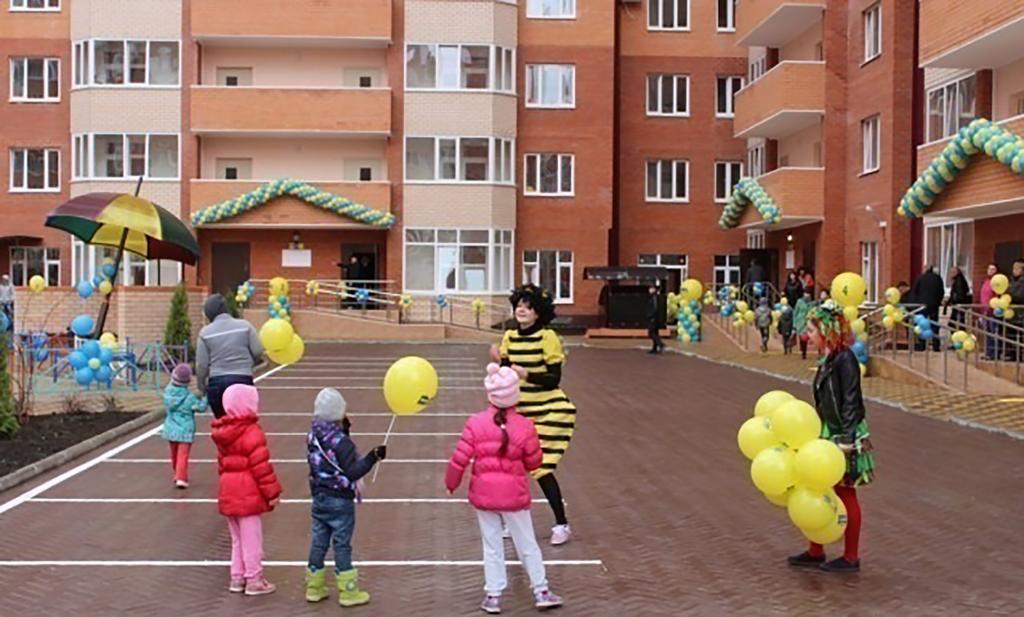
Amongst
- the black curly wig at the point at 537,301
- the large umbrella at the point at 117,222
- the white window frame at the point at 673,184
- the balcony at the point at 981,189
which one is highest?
the white window frame at the point at 673,184

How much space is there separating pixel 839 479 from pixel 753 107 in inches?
1298

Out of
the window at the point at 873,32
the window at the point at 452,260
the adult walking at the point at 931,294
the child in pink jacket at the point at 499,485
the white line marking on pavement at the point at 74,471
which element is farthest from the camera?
the window at the point at 452,260

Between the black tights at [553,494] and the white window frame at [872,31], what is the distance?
25569mm

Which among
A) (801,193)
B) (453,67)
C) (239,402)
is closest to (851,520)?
(239,402)

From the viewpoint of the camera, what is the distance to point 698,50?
45719 mm

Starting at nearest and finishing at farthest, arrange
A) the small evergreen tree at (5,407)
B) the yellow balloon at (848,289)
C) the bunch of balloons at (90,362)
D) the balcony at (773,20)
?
the yellow balloon at (848,289) < the small evergreen tree at (5,407) < the bunch of balloons at (90,362) < the balcony at (773,20)

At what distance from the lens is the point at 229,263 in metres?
43.0

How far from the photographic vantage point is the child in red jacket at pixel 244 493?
7.83 m

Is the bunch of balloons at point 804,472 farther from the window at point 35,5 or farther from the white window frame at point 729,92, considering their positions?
the window at point 35,5

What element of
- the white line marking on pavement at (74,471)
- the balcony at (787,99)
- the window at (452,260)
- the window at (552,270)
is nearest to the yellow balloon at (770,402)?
the white line marking on pavement at (74,471)

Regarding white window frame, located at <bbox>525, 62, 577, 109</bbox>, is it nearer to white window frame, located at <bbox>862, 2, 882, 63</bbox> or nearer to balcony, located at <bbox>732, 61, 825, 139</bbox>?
balcony, located at <bbox>732, 61, 825, 139</bbox>

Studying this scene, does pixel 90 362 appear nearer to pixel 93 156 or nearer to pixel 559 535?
pixel 559 535

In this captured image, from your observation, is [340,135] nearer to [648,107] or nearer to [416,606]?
[648,107]

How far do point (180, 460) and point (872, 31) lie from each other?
85.0 feet
